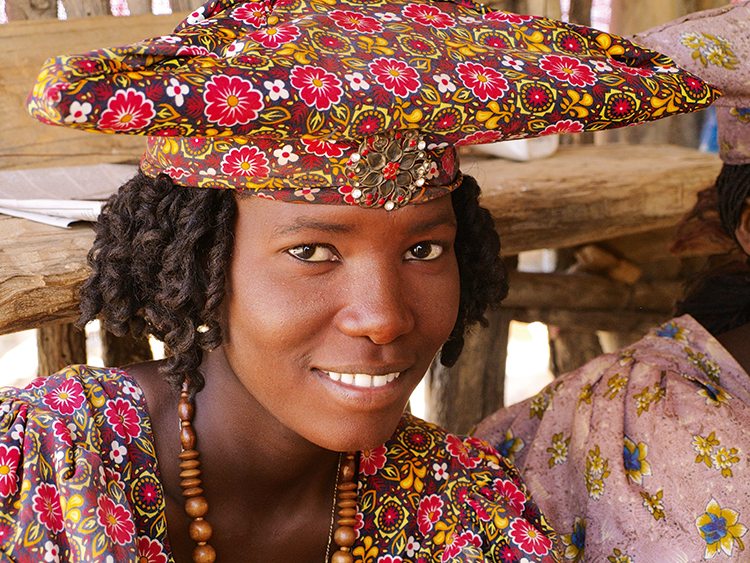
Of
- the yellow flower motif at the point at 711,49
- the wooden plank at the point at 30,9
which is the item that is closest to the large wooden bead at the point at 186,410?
the yellow flower motif at the point at 711,49

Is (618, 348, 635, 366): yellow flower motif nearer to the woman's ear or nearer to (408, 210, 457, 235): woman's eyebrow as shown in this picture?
the woman's ear

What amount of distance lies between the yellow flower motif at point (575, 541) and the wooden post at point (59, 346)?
1421 millimetres

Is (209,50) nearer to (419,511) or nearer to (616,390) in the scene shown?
(419,511)

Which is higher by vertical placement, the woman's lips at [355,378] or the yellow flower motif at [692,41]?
the yellow flower motif at [692,41]

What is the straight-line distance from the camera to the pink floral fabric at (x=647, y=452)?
166 cm

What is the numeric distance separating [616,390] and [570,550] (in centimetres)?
38

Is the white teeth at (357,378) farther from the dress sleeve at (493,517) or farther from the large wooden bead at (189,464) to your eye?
the dress sleeve at (493,517)

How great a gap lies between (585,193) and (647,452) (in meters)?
1.10

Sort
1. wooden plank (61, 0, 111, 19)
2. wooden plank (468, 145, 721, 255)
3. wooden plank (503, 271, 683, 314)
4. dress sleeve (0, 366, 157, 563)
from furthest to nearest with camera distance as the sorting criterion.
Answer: wooden plank (503, 271, 683, 314), wooden plank (61, 0, 111, 19), wooden plank (468, 145, 721, 255), dress sleeve (0, 366, 157, 563)

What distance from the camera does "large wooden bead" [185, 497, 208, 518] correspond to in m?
1.41

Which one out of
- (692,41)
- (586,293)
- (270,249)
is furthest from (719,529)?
(586,293)

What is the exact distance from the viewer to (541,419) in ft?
6.69

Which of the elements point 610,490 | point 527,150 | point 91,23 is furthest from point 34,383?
point 527,150

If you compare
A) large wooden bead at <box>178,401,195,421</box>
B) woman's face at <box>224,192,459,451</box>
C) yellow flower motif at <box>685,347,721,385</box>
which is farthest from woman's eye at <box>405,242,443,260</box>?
yellow flower motif at <box>685,347,721,385</box>
